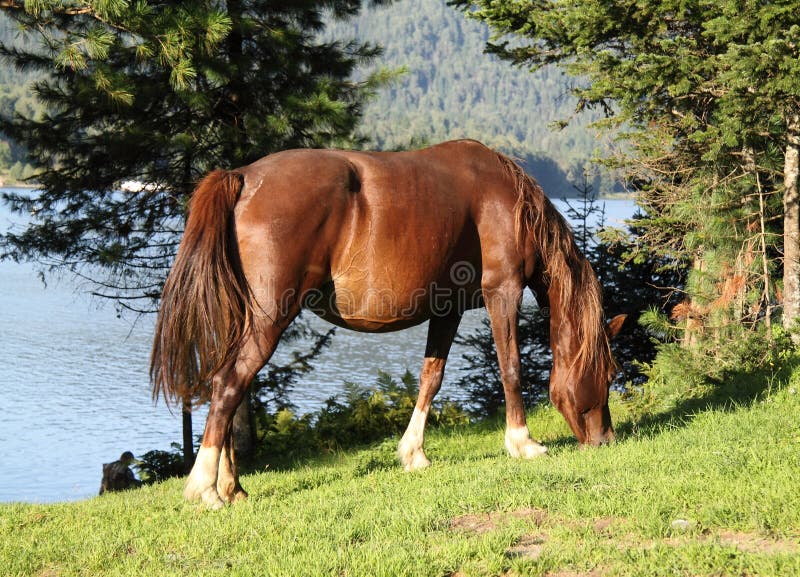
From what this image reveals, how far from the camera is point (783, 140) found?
28.8 ft

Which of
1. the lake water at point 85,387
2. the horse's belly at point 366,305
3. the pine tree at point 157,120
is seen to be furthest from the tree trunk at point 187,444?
the horse's belly at point 366,305

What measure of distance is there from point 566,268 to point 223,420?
298 cm

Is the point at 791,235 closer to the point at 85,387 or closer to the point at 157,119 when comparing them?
the point at 157,119

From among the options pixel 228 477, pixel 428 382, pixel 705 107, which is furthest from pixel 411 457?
pixel 705 107

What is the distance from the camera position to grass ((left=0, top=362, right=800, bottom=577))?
147 inches

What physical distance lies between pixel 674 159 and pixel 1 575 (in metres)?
9.02

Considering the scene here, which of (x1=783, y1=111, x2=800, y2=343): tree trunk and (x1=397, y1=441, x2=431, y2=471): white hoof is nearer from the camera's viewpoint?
(x1=397, y1=441, x2=431, y2=471): white hoof

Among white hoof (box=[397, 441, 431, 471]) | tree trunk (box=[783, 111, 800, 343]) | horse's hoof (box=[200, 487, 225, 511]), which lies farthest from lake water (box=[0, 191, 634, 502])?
horse's hoof (box=[200, 487, 225, 511])

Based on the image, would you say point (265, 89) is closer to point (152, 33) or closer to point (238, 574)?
point (152, 33)

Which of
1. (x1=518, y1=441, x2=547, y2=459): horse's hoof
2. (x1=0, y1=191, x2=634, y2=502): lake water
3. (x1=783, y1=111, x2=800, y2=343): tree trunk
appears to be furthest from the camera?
(x1=0, y1=191, x2=634, y2=502): lake water

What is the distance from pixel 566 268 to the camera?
6.44 m

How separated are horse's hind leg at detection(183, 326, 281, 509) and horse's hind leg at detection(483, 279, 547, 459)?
1860mm

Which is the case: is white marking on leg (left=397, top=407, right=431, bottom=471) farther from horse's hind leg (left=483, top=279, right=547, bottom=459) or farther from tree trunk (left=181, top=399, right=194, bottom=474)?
tree trunk (left=181, top=399, right=194, bottom=474)

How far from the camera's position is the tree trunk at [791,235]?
8672 millimetres
